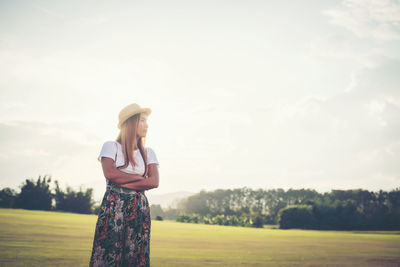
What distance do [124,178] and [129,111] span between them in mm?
936

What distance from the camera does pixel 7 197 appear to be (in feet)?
197

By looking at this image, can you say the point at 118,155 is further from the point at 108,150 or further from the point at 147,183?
the point at 147,183

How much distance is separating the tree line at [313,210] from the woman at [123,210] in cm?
8354

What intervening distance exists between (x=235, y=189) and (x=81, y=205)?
8817 cm

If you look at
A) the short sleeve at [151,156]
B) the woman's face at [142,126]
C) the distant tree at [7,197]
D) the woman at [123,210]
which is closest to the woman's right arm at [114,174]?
the woman at [123,210]

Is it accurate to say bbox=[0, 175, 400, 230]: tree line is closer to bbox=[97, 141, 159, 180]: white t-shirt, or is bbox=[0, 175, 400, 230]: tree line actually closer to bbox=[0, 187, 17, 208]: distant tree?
bbox=[0, 187, 17, 208]: distant tree

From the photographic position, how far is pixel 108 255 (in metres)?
3.69

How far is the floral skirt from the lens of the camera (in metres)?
3.70

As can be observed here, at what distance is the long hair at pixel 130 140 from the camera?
4004 mm

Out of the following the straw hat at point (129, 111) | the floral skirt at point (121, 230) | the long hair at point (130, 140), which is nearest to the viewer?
the floral skirt at point (121, 230)

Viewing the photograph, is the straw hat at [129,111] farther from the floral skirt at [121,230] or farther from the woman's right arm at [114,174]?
the floral skirt at [121,230]

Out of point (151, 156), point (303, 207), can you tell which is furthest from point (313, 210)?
point (151, 156)

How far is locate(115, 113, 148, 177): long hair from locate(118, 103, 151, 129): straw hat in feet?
0.18

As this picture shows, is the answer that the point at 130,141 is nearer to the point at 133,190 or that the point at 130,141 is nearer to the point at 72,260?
the point at 133,190
